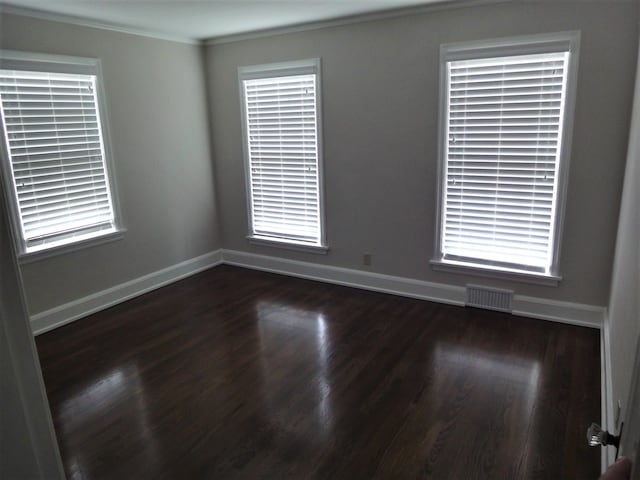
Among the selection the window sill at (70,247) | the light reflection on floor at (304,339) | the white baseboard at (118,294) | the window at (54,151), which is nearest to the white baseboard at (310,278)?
the white baseboard at (118,294)

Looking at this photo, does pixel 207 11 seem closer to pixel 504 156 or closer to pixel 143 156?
pixel 143 156

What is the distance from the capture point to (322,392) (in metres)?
2.84

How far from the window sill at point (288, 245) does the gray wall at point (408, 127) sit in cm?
9

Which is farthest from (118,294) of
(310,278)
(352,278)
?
(352,278)

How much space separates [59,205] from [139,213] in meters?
0.79

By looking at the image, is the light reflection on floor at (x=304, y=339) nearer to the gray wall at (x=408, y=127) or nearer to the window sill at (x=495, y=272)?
the gray wall at (x=408, y=127)

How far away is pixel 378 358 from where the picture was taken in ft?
10.6

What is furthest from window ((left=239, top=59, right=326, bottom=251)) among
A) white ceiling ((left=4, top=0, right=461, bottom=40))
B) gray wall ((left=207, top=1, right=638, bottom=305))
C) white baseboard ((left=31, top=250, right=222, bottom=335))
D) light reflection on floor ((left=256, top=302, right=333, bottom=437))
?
light reflection on floor ((left=256, top=302, right=333, bottom=437))

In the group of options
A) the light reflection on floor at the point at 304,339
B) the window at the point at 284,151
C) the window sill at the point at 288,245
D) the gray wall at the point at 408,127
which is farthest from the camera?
the window sill at the point at 288,245

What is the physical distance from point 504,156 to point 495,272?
0.98m

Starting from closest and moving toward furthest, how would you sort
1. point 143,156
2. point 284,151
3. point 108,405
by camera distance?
point 108,405
point 143,156
point 284,151

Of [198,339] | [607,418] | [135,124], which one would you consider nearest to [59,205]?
[135,124]

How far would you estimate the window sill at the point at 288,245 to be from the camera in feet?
15.8

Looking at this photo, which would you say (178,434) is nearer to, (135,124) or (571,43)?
(135,124)
